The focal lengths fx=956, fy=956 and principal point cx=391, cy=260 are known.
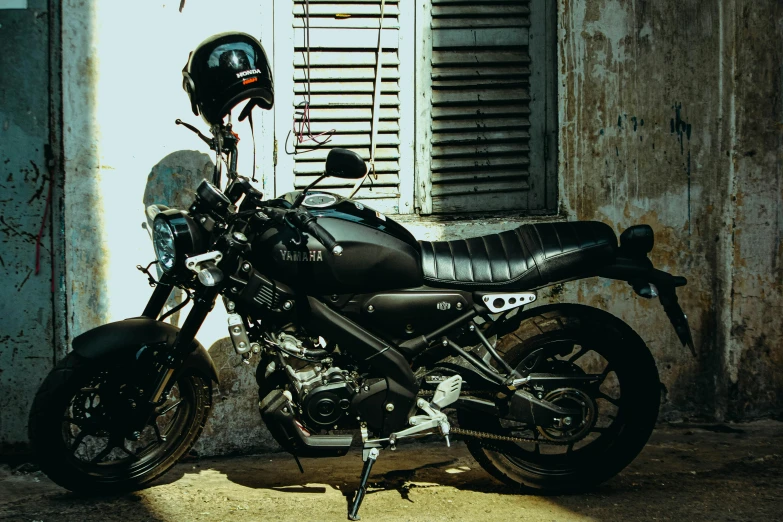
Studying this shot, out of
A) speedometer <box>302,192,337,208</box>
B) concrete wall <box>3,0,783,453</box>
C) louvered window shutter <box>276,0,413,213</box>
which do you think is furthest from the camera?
concrete wall <box>3,0,783,453</box>

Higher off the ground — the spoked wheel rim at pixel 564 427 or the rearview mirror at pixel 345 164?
the rearview mirror at pixel 345 164

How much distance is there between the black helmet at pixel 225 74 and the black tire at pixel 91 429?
1.11 m

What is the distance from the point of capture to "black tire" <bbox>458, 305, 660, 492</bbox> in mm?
3982

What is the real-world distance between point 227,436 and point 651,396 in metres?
2.05

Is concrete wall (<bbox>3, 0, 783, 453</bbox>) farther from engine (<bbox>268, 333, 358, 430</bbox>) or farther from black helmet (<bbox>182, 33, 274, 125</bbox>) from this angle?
engine (<bbox>268, 333, 358, 430</bbox>)

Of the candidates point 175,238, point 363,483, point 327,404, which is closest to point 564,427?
point 363,483

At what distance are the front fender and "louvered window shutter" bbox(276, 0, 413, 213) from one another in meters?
1.23

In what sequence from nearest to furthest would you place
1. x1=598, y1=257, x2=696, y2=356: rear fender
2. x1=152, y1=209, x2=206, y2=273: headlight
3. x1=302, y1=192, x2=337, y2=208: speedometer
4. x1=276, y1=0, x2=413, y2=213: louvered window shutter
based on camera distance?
1. x1=152, y1=209, x2=206, y2=273: headlight
2. x1=302, y1=192, x2=337, y2=208: speedometer
3. x1=598, y1=257, x2=696, y2=356: rear fender
4. x1=276, y1=0, x2=413, y2=213: louvered window shutter

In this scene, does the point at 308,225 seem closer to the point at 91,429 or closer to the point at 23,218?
the point at 91,429

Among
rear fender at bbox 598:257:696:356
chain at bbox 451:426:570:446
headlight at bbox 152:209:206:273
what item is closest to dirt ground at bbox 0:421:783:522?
chain at bbox 451:426:570:446

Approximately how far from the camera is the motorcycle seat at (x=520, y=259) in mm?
3852

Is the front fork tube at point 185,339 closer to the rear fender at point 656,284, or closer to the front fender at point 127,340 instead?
the front fender at point 127,340

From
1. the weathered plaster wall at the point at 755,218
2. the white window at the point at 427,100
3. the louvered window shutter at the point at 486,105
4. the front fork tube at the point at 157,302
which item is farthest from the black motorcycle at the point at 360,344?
the weathered plaster wall at the point at 755,218

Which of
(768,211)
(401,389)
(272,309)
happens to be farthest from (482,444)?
(768,211)
